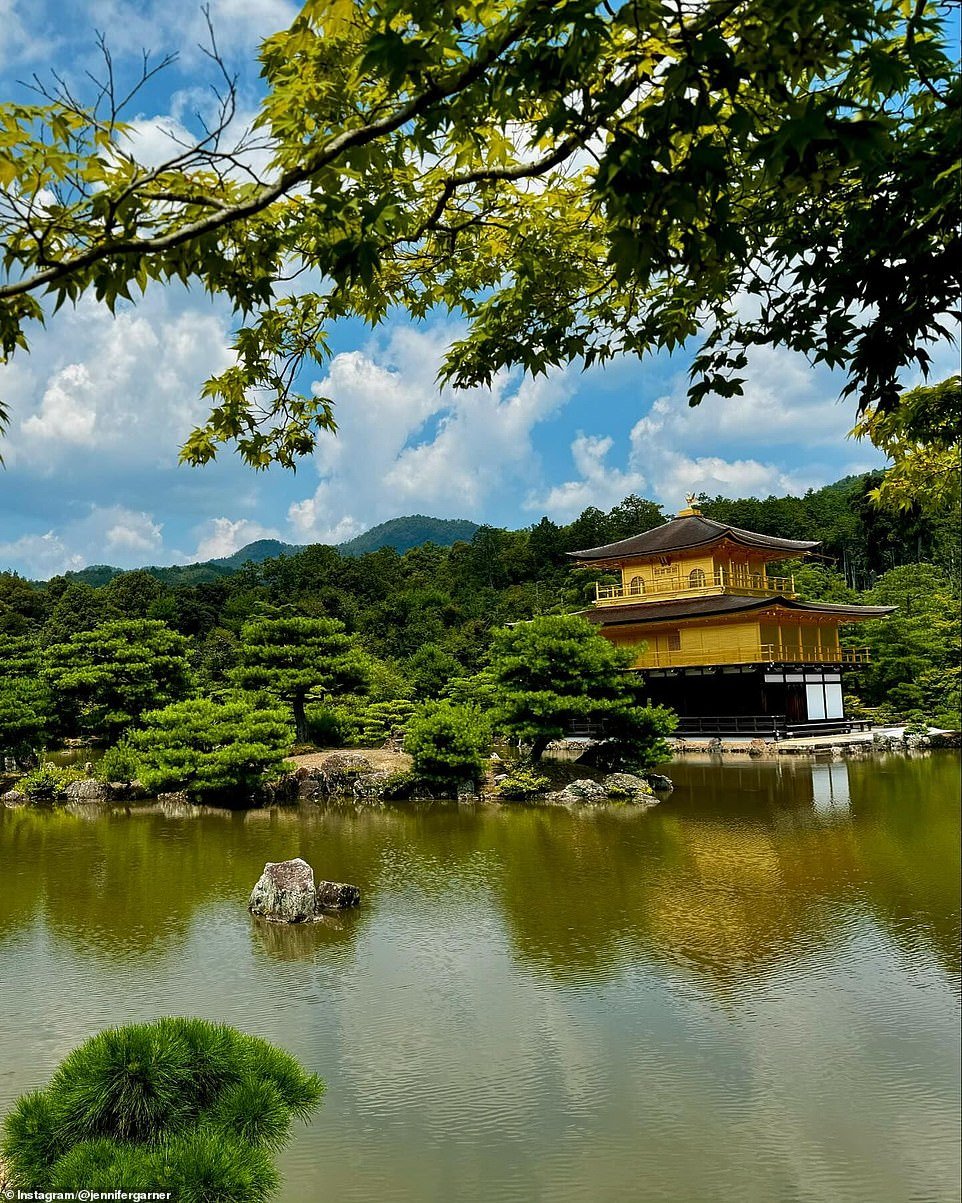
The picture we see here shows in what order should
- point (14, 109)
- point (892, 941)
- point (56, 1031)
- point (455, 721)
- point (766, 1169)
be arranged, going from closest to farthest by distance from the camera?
point (14, 109)
point (766, 1169)
point (56, 1031)
point (892, 941)
point (455, 721)

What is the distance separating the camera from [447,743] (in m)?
12.0

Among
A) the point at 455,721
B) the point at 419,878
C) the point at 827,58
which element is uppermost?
the point at 827,58

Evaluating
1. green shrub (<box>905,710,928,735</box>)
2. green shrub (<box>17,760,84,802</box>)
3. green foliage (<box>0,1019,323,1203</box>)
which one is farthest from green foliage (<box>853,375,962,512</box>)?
green shrub (<box>905,710,928,735</box>)

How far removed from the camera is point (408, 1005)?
4484 millimetres

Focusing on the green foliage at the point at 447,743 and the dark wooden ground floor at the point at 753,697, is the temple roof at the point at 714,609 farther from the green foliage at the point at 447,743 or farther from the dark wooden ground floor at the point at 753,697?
the green foliage at the point at 447,743

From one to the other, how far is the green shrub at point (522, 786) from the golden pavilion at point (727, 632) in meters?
7.07

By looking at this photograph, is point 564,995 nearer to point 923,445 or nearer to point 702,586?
point 923,445

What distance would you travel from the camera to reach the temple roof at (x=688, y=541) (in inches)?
802

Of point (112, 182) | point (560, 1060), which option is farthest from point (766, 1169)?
point (112, 182)

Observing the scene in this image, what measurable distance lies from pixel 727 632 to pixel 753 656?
1.00 metres

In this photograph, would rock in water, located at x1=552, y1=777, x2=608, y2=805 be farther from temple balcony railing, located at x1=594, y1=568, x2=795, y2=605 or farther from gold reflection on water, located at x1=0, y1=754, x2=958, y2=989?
temple balcony railing, located at x1=594, y1=568, x2=795, y2=605

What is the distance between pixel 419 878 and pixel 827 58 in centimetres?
691

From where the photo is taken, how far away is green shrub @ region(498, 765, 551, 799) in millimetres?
11852

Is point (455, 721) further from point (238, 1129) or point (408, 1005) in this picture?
point (238, 1129)
